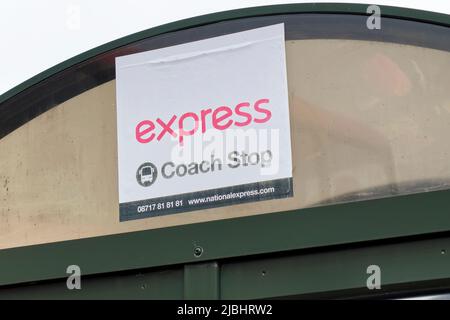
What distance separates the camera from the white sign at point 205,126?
15.6ft

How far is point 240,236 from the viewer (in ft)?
14.8

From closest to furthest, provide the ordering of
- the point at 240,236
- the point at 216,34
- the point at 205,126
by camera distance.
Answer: the point at 240,236
the point at 205,126
the point at 216,34

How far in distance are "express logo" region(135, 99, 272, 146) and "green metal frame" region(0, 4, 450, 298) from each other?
0.60m

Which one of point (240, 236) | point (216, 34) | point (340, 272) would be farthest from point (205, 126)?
point (340, 272)

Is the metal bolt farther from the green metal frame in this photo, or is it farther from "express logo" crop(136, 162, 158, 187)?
"express logo" crop(136, 162, 158, 187)

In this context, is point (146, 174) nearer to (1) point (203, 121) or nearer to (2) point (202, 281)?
(1) point (203, 121)

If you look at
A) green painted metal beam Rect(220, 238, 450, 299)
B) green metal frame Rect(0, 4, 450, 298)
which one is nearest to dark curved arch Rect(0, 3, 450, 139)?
green metal frame Rect(0, 4, 450, 298)

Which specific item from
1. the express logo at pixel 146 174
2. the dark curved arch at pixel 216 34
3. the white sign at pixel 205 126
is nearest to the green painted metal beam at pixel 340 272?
the white sign at pixel 205 126

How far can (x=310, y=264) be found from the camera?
14.3 ft

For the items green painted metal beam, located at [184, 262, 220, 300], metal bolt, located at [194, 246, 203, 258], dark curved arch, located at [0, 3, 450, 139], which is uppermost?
dark curved arch, located at [0, 3, 450, 139]

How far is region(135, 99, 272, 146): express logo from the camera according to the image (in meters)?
4.84

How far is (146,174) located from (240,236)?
2.71ft

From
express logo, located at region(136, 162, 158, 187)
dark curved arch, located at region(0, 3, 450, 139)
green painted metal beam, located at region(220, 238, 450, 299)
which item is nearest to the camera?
green painted metal beam, located at region(220, 238, 450, 299)

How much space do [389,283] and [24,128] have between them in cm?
273
